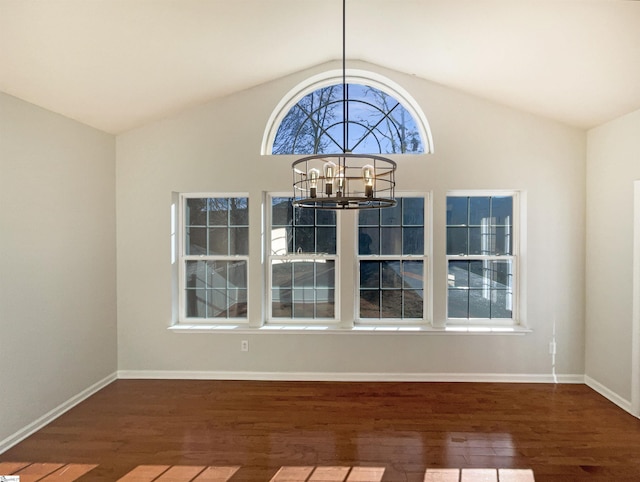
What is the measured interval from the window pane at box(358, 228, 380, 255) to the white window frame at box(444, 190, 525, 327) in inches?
29.5

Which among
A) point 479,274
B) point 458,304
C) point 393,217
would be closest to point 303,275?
point 393,217

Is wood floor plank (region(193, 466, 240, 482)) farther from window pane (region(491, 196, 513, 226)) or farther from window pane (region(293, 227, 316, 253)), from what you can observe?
→ window pane (region(491, 196, 513, 226))

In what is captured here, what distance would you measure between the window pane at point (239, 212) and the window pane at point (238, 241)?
3.1 inches

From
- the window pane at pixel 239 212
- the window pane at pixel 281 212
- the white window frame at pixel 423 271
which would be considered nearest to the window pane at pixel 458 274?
the white window frame at pixel 423 271

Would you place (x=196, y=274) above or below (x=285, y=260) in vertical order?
below

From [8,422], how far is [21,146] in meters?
2.10

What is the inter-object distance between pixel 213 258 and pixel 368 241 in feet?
5.84

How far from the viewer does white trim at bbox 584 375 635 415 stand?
9.91 feet

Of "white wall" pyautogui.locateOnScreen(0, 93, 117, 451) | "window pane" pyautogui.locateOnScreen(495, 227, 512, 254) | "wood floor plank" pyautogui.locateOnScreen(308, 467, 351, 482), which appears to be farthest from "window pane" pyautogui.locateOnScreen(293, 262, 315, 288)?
"window pane" pyautogui.locateOnScreen(495, 227, 512, 254)

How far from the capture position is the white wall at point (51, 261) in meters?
2.52

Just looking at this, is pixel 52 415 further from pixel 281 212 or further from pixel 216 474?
pixel 281 212

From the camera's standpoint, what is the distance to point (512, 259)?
12.1 feet

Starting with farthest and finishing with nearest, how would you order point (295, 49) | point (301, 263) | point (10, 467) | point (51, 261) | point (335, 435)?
point (301, 263) < point (295, 49) < point (51, 261) < point (335, 435) < point (10, 467)

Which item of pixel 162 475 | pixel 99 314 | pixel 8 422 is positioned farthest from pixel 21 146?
pixel 162 475
